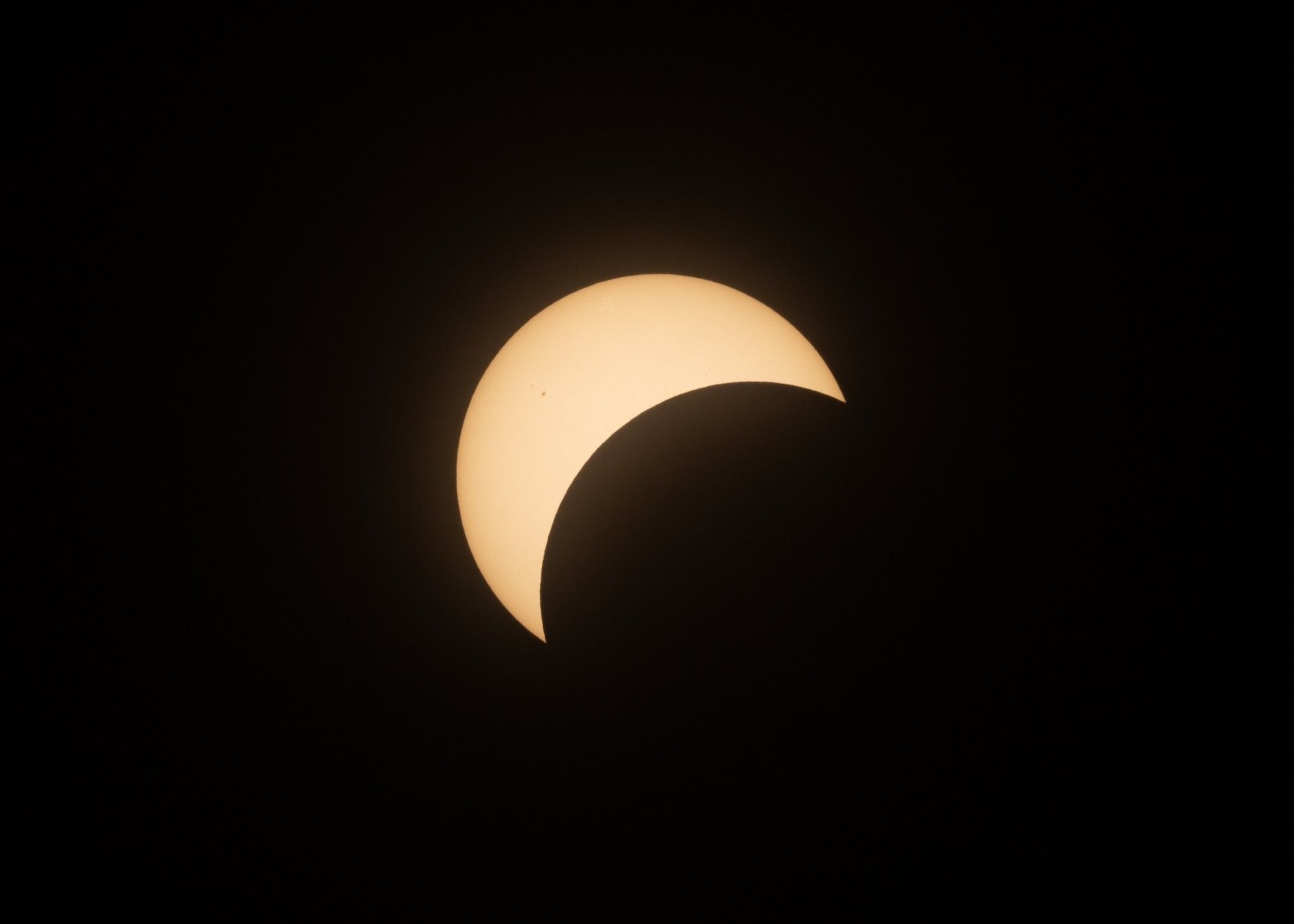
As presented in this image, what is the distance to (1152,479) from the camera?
95 cm

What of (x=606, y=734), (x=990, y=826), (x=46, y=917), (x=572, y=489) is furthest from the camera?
(x=46, y=917)

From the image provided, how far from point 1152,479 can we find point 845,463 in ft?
1.79

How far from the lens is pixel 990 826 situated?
96 centimetres

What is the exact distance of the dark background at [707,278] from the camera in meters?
0.88

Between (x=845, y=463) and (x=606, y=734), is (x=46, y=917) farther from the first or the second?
(x=845, y=463)

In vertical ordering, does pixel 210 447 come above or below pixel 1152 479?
above

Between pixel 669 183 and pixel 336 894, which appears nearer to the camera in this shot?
pixel 669 183

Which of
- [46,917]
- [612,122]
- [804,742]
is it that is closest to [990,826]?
[804,742]

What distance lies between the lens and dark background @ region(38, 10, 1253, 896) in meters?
0.88

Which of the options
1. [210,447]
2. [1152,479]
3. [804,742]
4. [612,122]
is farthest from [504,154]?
[1152,479]

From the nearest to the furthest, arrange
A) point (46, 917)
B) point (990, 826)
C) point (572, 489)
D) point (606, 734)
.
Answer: point (572, 489) → point (606, 734) → point (990, 826) → point (46, 917)

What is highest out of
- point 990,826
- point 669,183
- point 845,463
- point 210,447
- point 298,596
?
point 669,183

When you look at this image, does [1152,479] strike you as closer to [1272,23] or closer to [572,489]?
[1272,23]

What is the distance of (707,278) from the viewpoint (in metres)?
0.89
